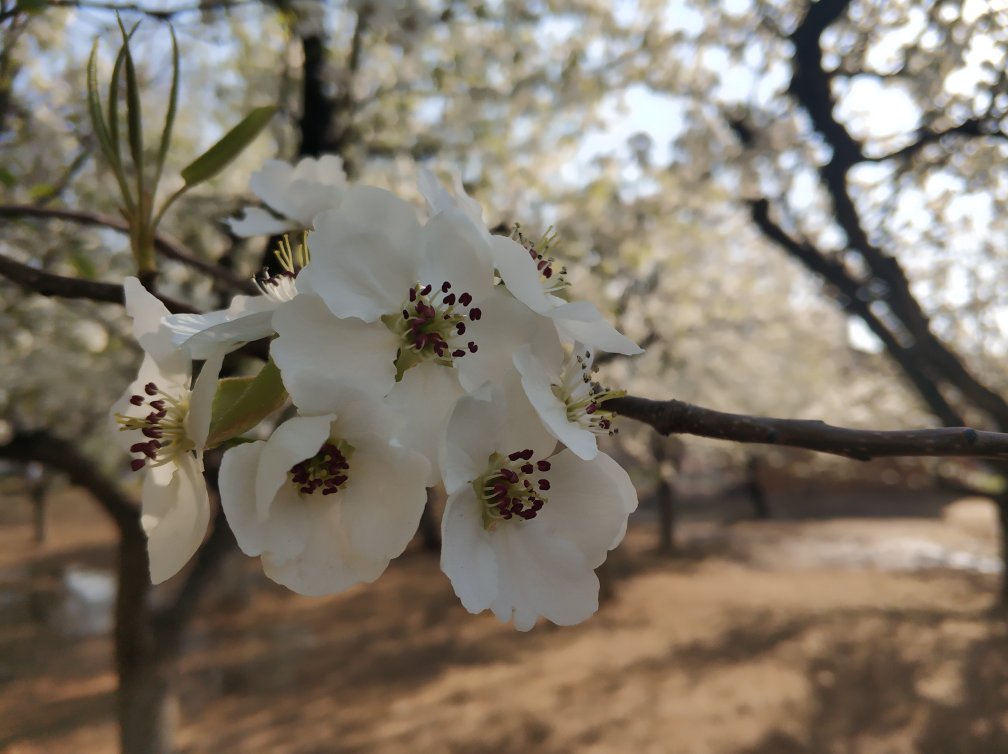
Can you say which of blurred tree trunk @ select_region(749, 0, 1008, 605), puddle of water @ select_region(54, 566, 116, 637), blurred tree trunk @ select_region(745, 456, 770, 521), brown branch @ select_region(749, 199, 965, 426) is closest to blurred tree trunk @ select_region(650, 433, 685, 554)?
blurred tree trunk @ select_region(745, 456, 770, 521)

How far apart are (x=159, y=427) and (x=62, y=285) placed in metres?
0.37

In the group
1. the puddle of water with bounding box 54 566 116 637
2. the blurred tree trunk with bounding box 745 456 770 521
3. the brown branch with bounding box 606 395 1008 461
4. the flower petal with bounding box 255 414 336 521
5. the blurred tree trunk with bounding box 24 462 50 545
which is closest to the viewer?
the flower petal with bounding box 255 414 336 521

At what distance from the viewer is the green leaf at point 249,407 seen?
0.43 metres

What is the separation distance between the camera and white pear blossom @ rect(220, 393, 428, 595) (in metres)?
0.40

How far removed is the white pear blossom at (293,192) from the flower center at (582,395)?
40cm

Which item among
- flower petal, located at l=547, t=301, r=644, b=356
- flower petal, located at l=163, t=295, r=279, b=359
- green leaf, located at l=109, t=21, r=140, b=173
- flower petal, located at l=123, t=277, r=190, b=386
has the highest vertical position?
green leaf, located at l=109, t=21, r=140, b=173

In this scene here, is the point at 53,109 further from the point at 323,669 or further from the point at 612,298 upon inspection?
the point at 323,669

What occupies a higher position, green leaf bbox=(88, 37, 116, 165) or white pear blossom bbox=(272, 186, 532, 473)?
green leaf bbox=(88, 37, 116, 165)

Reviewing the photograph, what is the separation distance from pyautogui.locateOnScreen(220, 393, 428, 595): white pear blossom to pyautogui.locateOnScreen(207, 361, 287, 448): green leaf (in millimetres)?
27

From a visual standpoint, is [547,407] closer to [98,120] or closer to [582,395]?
[582,395]

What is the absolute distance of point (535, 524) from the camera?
49 centimetres

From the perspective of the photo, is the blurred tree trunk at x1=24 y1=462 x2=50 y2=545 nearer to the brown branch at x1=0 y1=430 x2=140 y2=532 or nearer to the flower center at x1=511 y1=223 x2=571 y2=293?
the brown branch at x1=0 y1=430 x2=140 y2=532

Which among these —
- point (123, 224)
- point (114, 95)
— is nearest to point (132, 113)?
point (114, 95)

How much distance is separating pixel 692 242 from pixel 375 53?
2671mm
